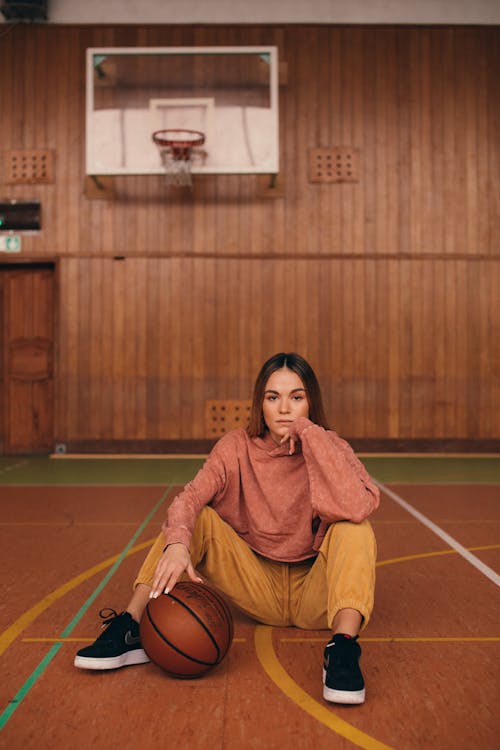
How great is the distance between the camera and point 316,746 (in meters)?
1.68

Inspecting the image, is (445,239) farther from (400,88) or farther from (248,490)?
(248,490)

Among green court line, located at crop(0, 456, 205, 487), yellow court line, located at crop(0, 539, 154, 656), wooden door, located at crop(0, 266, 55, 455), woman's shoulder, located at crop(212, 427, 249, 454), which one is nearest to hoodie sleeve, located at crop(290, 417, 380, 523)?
woman's shoulder, located at crop(212, 427, 249, 454)

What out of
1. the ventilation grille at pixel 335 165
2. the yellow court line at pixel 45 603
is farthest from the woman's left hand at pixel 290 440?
the ventilation grille at pixel 335 165

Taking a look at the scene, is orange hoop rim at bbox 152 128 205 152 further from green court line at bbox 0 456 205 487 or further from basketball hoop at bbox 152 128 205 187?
green court line at bbox 0 456 205 487

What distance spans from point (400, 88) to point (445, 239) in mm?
2083

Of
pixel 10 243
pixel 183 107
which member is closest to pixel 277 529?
pixel 183 107

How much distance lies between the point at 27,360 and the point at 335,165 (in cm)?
483

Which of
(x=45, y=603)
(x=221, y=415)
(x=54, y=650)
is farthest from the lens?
(x=221, y=415)

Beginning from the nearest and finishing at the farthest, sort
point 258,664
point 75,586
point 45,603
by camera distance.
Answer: point 258,664 < point 45,603 < point 75,586

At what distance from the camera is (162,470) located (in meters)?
7.43

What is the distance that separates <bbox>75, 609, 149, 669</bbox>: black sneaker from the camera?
2.12 metres

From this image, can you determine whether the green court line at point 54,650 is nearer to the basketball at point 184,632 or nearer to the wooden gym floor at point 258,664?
the wooden gym floor at point 258,664

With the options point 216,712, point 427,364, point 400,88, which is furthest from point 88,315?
point 216,712

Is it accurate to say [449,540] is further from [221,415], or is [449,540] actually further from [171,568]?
[221,415]
